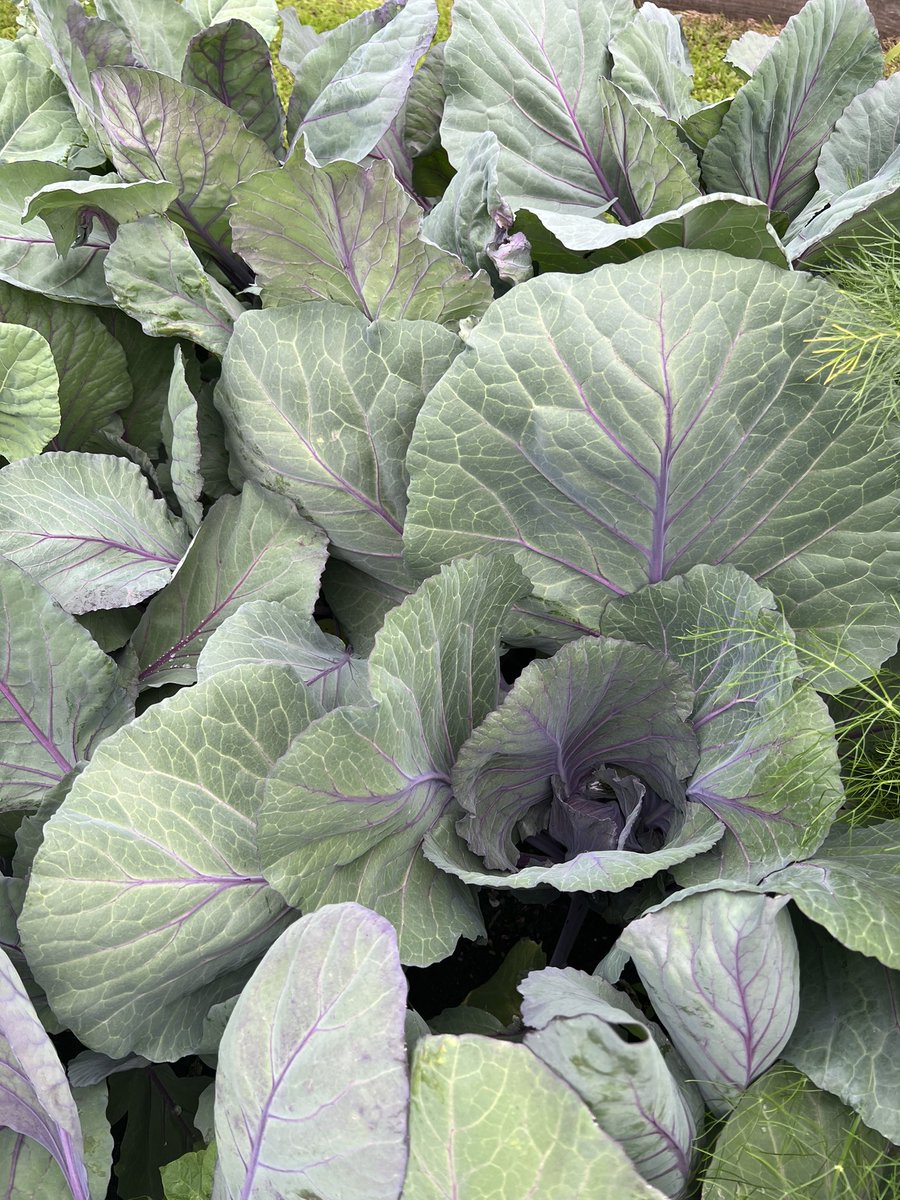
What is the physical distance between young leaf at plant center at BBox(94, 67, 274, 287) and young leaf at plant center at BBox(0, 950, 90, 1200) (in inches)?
28.2

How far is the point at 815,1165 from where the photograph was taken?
0.65 metres

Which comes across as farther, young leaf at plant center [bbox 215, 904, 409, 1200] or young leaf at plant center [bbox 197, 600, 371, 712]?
young leaf at plant center [bbox 197, 600, 371, 712]

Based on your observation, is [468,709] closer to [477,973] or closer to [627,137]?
[477,973]

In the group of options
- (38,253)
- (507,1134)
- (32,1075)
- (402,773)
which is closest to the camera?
(507,1134)

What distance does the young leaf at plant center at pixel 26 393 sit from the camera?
983 mm

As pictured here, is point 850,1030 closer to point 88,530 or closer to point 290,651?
point 290,651

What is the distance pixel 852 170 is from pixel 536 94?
325 mm

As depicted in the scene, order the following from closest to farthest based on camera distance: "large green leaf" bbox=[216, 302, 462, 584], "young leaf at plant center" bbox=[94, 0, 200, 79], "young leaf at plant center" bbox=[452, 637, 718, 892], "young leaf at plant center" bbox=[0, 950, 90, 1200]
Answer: "young leaf at plant center" bbox=[0, 950, 90, 1200]
"young leaf at plant center" bbox=[452, 637, 718, 892]
"large green leaf" bbox=[216, 302, 462, 584]
"young leaf at plant center" bbox=[94, 0, 200, 79]

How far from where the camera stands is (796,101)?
105cm

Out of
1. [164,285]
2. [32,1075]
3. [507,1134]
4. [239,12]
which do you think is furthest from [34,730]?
[239,12]

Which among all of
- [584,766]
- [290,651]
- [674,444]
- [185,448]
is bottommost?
[584,766]

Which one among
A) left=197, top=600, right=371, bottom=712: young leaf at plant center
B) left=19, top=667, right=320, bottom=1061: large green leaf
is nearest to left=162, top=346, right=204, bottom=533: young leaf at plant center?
left=197, top=600, right=371, bottom=712: young leaf at plant center

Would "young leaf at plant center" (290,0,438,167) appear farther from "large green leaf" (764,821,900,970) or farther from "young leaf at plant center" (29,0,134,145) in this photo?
"large green leaf" (764,821,900,970)

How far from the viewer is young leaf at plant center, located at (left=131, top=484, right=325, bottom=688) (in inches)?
36.1
